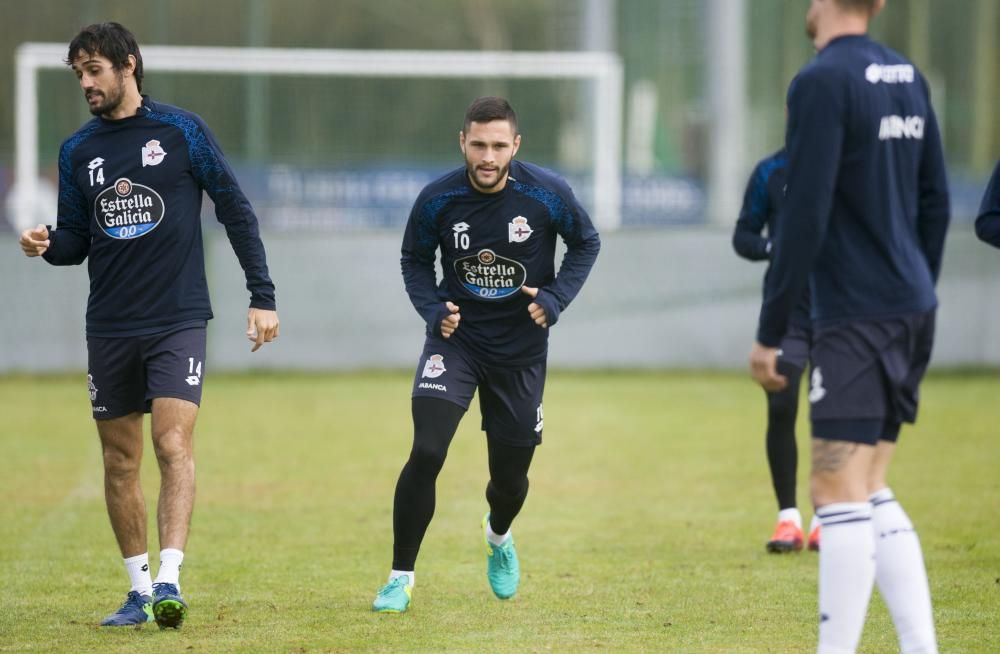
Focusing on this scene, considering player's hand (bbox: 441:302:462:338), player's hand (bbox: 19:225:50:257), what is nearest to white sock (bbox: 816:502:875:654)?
player's hand (bbox: 441:302:462:338)

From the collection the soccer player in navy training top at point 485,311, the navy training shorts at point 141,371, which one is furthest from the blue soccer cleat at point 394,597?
the navy training shorts at point 141,371

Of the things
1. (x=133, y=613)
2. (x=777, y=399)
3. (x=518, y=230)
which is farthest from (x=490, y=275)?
(x=777, y=399)

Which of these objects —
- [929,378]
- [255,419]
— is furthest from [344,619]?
[929,378]

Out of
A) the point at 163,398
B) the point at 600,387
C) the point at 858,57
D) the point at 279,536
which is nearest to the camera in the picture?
the point at 858,57

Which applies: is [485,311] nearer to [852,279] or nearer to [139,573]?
[139,573]

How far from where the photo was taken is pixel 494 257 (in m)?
6.36

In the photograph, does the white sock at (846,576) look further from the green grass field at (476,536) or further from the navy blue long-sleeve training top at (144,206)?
the navy blue long-sleeve training top at (144,206)

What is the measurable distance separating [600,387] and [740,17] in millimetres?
5978

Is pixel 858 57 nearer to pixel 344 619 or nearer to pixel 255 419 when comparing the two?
pixel 344 619

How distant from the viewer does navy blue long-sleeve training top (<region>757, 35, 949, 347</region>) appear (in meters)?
4.38

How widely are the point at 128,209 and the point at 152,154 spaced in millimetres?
241

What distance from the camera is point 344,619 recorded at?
6090 mm

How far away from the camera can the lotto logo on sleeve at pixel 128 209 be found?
19.7 feet

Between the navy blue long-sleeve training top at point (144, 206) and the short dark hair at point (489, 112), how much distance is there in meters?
1.01
